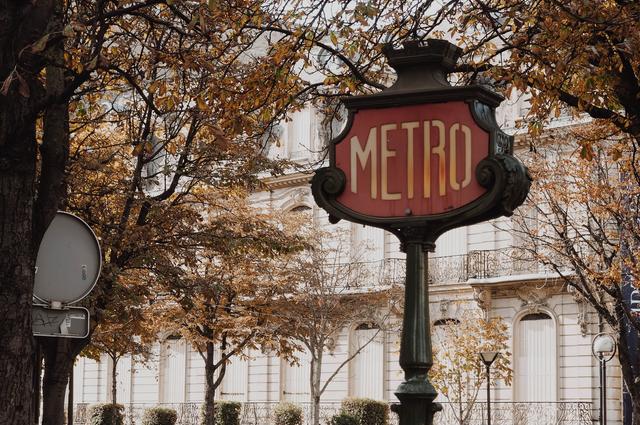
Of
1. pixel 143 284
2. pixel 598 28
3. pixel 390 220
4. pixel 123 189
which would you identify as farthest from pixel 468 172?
pixel 143 284

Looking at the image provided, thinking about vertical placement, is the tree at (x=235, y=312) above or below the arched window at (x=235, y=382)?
above

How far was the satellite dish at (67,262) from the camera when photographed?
6793 millimetres

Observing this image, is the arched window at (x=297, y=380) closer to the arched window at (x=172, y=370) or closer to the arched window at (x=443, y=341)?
the arched window at (x=172, y=370)

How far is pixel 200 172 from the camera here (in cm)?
2127

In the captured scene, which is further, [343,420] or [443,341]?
[343,420]

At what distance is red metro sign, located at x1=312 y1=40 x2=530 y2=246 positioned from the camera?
4.25m

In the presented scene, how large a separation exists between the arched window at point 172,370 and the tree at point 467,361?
13.1m

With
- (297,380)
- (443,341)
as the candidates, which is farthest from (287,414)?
(443,341)

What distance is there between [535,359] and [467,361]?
4.30 metres

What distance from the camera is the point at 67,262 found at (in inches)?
274

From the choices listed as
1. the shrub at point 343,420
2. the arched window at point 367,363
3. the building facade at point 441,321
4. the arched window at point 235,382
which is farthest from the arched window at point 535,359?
the arched window at point 235,382

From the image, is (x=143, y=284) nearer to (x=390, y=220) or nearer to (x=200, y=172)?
(x=200, y=172)

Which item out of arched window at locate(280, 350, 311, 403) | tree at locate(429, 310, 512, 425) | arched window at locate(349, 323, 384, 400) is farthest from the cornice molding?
tree at locate(429, 310, 512, 425)

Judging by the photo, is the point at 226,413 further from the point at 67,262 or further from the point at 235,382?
the point at 67,262
